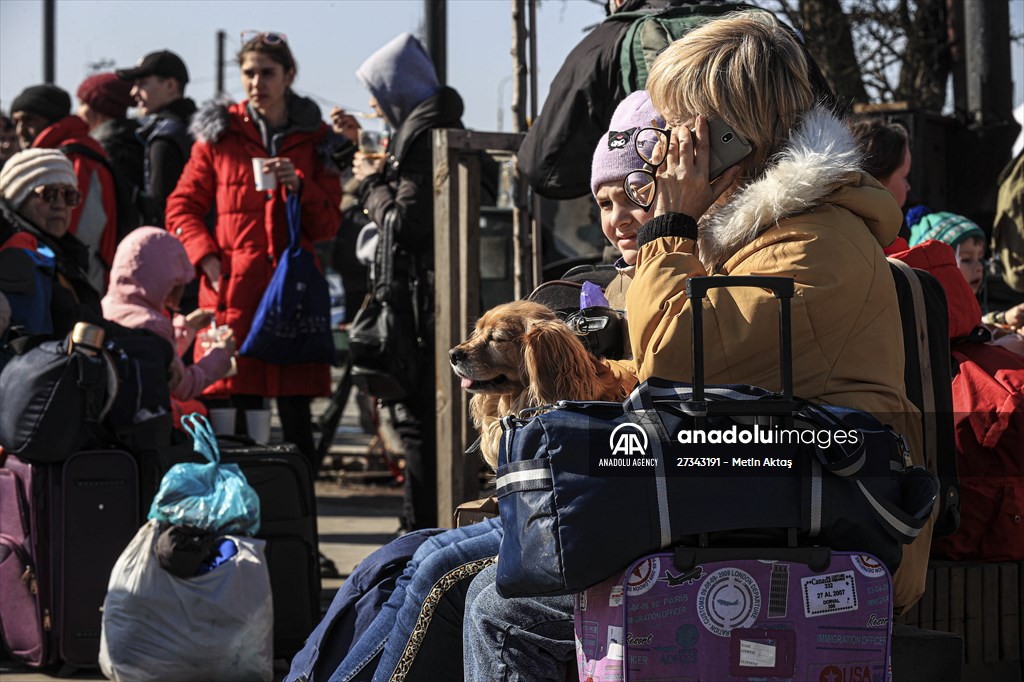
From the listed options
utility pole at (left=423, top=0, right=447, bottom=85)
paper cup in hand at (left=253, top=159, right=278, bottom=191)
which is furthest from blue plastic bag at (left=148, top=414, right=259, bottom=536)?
utility pole at (left=423, top=0, right=447, bottom=85)

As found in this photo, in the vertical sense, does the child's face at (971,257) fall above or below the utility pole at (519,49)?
below

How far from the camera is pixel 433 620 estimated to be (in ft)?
10.1

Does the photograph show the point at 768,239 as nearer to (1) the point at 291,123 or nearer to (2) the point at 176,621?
(2) the point at 176,621

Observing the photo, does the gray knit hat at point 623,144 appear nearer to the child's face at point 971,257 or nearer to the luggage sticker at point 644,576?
the luggage sticker at point 644,576

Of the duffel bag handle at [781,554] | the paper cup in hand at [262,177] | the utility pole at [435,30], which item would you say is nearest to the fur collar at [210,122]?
the paper cup in hand at [262,177]

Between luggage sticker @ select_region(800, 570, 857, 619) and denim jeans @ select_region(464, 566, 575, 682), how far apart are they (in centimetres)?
63

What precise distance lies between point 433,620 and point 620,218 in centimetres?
110

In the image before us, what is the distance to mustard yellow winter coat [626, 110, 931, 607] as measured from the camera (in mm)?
2516

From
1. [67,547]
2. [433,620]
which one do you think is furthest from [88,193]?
[433,620]

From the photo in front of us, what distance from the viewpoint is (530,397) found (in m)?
3.28

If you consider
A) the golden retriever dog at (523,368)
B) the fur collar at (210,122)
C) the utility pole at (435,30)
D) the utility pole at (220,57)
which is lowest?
the golden retriever dog at (523,368)

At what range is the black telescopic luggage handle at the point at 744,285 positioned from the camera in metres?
2.32

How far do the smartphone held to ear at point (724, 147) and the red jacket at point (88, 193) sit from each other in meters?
4.50

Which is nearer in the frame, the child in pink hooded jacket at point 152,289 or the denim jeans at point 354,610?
the denim jeans at point 354,610
